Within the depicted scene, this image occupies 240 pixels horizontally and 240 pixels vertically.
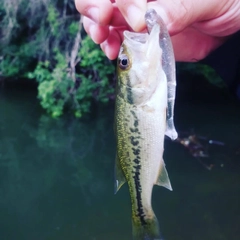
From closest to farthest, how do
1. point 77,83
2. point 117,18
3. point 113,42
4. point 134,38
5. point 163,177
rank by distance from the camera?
1. point 134,38
2. point 163,177
3. point 117,18
4. point 113,42
5. point 77,83

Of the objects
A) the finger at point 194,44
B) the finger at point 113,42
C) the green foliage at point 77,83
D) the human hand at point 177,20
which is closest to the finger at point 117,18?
the human hand at point 177,20

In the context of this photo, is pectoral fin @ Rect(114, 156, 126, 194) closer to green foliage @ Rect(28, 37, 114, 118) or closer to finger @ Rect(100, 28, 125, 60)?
finger @ Rect(100, 28, 125, 60)

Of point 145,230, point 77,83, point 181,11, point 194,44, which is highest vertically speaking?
point 181,11

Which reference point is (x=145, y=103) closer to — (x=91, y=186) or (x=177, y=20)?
(x=177, y=20)

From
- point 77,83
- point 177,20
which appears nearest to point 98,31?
point 177,20

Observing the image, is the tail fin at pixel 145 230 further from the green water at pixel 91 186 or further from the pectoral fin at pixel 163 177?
the green water at pixel 91 186

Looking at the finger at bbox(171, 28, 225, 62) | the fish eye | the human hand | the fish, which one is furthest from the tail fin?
the finger at bbox(171, 28, 225, 62)

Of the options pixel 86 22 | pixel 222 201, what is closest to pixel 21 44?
pixel 222 201
